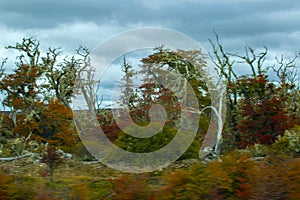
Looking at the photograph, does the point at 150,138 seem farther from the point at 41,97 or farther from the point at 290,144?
the point at 41,97

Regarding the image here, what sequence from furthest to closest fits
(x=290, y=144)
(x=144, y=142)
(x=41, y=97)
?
(x=41, y=97)
(x=144, y=142)
(x=290, y=144)

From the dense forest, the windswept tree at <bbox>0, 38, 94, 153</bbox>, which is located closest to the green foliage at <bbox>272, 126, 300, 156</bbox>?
the dense forest

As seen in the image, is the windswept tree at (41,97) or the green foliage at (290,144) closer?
the green foliage at (290,144)

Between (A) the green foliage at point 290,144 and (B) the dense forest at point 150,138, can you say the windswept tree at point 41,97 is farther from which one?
(A) the green foliage at point 290,144

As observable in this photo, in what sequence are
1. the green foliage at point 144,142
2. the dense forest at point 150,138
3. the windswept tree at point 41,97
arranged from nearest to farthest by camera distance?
1. the dense forest at point 150,138
2. the green foliage at point 144,142
3. the windswept tree at point 41,97

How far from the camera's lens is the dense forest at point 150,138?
511 centimetres

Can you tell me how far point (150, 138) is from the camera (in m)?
9.17

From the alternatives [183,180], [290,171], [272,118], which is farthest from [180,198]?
[272,118]

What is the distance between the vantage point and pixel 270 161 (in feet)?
19.2

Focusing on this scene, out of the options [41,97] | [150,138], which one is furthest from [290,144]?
[41,97]

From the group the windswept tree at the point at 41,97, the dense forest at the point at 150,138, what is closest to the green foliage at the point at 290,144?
the dense forest at the point at 150,138

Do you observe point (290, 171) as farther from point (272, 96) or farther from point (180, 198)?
point (272, 96)

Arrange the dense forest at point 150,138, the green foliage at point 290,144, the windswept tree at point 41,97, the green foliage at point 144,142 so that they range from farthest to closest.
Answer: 1. the windswept tree at point 41,97
2. the green foliage at point 144,142
3. the green foliage at point 290,144
4. the dense forest at point 150,138

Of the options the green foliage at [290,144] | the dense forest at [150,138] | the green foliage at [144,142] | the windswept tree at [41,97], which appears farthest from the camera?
the windswept tree at [41,97]
